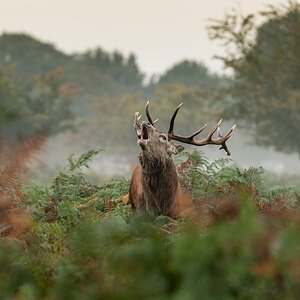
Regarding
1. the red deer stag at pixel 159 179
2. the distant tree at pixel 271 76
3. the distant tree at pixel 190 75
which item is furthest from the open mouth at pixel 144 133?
the distant tree at pixel 190 75

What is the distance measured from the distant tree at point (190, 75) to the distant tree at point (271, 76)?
42415 millimetres

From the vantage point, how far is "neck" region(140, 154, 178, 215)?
8180 mm

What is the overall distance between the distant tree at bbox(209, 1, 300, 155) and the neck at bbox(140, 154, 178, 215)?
81.5 feet

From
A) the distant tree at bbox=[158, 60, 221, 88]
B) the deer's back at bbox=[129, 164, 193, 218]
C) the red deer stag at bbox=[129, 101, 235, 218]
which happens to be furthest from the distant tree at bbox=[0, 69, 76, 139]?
the red deer stag at bbox=[129, 101, 235, 218]

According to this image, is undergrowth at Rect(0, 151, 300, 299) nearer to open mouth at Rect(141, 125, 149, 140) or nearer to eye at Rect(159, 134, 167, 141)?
open mouth at Rect(141, 125, 149, 140)

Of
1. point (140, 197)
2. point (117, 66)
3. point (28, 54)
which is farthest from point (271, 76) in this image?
point (117, 66)

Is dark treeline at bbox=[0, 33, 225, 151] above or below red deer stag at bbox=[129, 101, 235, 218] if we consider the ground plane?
above

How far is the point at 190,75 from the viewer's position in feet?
266

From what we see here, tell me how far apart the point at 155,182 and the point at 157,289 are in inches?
217

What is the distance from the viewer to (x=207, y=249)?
266 cm

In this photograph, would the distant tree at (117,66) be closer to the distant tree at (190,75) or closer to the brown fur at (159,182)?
the distant tree at (190,75)

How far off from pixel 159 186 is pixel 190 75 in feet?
240

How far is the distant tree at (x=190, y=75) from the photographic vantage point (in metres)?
79.9

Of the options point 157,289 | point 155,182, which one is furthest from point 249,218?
point 155,182
